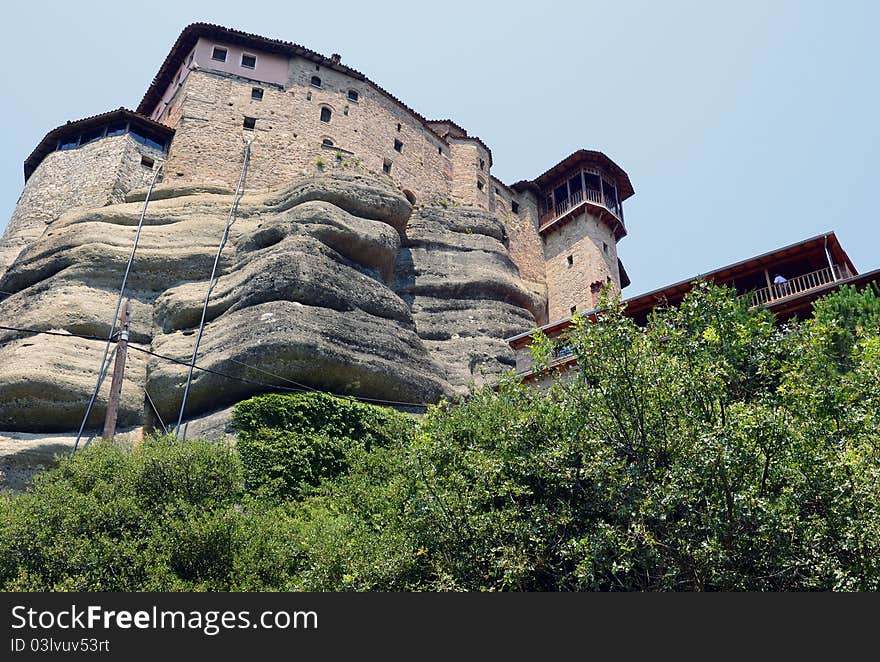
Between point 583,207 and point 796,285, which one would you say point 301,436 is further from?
point 583,207

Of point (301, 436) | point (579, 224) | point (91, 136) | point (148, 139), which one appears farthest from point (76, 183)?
point (579, 224)

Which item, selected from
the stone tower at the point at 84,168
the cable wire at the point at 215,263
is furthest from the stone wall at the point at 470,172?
the stone tower at the point at 84,168

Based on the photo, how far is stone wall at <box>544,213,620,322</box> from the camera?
124 ft

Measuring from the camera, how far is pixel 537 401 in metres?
13.0

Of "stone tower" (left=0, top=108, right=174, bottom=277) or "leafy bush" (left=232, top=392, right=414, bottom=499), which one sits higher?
"stone tower" (left=0, top=108, right=174, bottom=277)

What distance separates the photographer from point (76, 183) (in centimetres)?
3209

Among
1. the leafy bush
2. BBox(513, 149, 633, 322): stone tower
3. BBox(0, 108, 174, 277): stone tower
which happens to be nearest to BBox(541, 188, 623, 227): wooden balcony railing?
BBox(513, 149, 633, 322): stone tower

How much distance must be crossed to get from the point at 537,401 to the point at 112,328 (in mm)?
15083

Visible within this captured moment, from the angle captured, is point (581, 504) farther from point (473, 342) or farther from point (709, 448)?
point (473, 342)

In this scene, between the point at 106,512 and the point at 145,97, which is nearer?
the point at 106,512

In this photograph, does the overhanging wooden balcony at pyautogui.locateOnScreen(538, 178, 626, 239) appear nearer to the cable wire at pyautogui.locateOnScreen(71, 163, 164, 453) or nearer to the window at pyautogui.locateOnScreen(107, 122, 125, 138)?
the cable wire at pyautogui.locateOnScreen(71, 163, 164, 453)

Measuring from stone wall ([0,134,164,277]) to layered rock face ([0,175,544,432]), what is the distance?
7.67 ft

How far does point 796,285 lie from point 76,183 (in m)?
26.2

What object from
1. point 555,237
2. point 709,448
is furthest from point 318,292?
point 555,237
